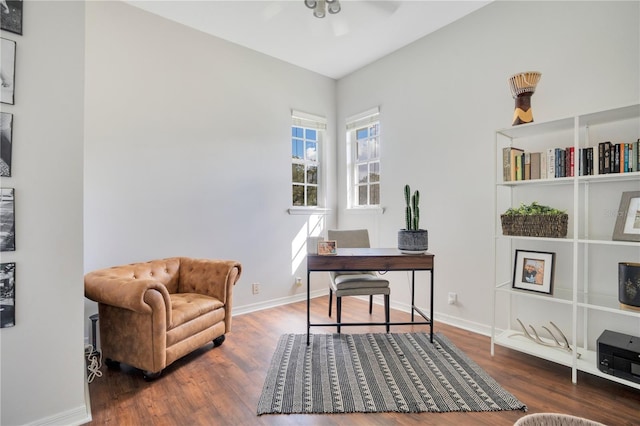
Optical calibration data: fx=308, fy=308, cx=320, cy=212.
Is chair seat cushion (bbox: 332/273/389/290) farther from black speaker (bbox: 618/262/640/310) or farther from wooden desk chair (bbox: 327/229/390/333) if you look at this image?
black speaker (bbox: 618/262/640/310)

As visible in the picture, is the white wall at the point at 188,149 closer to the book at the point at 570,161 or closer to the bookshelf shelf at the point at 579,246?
the bookshelf shelf at the point at 579,246

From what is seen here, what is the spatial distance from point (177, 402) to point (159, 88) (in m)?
2.65

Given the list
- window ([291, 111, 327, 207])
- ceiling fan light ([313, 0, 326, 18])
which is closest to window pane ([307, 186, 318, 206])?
window ([291, 111, 327, 207])

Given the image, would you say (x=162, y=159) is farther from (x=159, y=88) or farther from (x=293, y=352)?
(x=293, y=352)

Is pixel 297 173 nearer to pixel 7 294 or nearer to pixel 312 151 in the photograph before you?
pixel 312 151

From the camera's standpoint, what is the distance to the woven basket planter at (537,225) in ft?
6.95

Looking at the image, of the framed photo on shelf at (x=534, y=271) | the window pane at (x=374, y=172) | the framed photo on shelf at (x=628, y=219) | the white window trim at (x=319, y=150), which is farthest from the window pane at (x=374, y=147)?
the framed photo on shelf at (x=628, y=219)

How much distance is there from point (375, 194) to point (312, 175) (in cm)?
91

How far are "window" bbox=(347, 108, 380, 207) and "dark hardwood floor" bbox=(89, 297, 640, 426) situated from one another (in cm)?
202

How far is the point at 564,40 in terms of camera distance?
2.37 meters

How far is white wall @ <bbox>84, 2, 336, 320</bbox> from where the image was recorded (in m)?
2.63

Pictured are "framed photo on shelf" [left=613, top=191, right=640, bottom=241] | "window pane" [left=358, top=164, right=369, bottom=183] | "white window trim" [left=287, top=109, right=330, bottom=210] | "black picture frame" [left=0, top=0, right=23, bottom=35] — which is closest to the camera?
"black picture frame" [left=0, top=0, right=23, bottom=35]

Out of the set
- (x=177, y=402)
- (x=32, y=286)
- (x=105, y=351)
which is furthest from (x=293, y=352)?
(x=32, y=286)

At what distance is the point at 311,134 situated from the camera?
14.0 feet
